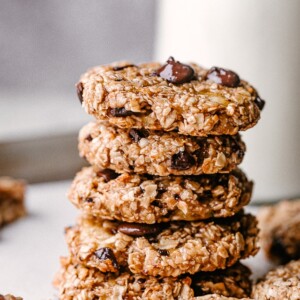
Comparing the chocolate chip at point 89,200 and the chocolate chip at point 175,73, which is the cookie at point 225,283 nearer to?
the chocolate chip at point 89,200

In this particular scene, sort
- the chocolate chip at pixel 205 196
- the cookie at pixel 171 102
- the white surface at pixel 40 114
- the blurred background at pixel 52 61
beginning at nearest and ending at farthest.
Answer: the cookie at pixel 171 102 → the chocolate chip at pixel 205 196 → the blurred background at pixel 52 61 → the white surface at pixel 40 114

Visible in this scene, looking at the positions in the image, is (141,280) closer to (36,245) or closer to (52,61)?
(36,245)

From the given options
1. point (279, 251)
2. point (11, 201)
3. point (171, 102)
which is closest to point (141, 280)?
point (171, 102)

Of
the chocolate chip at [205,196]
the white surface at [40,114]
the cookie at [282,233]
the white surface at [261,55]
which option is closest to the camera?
the chocolate chip at [205,196]

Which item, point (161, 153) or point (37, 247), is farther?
point (37, 247)

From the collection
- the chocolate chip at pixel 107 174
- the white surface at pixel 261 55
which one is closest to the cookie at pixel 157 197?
the chocolate chip at pixel 107 174

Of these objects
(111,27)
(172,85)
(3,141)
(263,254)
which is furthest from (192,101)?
(111,27)

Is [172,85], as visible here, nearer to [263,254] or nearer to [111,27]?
[263,254]

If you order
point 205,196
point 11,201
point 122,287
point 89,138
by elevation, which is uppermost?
point 89,138
